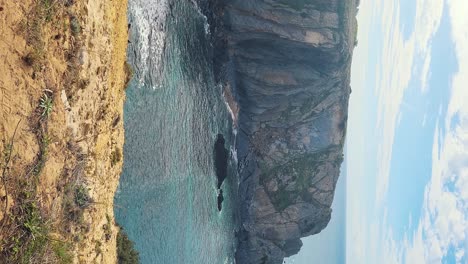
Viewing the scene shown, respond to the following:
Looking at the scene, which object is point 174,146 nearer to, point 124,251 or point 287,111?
point 124,251

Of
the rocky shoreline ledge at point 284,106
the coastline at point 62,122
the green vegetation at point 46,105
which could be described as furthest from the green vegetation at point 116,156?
the rocky shoreline ledge at point 284,106

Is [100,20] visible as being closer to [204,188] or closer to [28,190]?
[28,190]

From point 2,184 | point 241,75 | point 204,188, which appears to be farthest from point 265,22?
point 2,184

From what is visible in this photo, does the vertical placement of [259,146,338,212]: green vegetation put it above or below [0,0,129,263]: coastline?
below

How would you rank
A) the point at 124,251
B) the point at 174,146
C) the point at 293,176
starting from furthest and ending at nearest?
the point at 293,176, the point at 174,146, the point at 124,251

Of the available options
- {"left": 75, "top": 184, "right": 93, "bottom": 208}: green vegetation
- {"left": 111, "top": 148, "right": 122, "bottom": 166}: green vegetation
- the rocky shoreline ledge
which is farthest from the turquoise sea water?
{"left": 75, "top": 184, "right": 93, "bottom": 208}: green vegetation

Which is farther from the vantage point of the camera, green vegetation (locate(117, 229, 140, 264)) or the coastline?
green vegetation (locate(117, 229, 140, 264))

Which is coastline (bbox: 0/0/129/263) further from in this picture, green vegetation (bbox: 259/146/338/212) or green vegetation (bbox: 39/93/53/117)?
green vegetation (bbox: 259/146/338/212)

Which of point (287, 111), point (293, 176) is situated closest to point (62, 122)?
point (287, 111)
